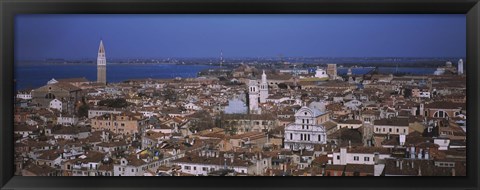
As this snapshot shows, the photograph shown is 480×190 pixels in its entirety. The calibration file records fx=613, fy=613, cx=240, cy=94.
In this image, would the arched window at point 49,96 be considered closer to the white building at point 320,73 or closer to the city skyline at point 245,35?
the city skyline at point 245,35

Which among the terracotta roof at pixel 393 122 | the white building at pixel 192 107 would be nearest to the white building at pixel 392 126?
the terracotta roof at pixel 393 122

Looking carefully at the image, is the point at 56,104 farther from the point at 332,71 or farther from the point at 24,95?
the point at 332,71

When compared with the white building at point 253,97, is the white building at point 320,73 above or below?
above

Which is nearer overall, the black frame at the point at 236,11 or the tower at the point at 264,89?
the black frame at the point at 236,11

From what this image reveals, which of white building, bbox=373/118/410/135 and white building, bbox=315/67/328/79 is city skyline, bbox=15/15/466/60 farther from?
white building, bbox=373/118/410/135

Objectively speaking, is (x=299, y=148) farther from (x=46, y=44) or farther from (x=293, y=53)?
(x=46, y=44)

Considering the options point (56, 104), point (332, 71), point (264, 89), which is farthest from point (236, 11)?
point (56, 104)

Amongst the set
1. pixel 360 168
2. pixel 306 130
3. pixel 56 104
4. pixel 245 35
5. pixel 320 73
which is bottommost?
pixel 360 168

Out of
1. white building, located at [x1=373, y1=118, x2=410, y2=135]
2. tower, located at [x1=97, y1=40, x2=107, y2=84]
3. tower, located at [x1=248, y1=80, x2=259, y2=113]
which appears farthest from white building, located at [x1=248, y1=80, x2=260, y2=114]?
tower, located at [x1=97, y1=40, x2=107, y2=84]
